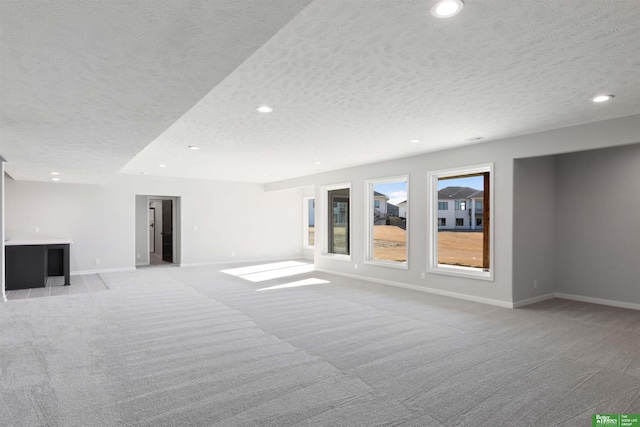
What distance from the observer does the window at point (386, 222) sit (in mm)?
7697

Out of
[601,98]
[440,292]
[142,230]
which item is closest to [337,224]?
[440,292]

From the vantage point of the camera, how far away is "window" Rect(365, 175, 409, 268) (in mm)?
7697

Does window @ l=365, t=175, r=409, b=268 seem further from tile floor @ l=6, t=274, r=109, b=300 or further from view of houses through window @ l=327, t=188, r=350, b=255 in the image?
tile floor @ l=6, t=274, r=109, b=300

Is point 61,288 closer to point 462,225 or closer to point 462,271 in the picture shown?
point 462,271

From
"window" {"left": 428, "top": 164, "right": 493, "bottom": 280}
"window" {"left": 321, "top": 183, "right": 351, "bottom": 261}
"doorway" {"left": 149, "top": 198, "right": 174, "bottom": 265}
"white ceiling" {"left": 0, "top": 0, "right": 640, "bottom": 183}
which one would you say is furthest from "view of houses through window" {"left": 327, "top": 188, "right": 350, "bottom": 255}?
"doorway" {"left": 149, "top": 198, "right": 174, "bottom": 265}

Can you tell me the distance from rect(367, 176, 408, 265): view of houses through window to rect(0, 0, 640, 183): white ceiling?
2.68 meters

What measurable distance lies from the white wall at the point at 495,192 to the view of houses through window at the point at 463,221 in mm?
317

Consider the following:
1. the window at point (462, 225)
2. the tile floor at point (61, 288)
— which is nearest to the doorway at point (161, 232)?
the tile floor at point (61, 288)

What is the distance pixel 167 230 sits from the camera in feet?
38.7

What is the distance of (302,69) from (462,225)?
4.69 m

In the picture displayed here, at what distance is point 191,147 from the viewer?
5906 mm

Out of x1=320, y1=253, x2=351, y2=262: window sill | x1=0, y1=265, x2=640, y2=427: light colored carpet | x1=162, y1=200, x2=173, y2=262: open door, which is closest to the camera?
x1=0, y1=265, x2=640, y2=427: light colored carpet

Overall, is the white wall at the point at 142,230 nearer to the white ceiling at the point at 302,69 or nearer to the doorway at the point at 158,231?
the doorway at the point at 158,231

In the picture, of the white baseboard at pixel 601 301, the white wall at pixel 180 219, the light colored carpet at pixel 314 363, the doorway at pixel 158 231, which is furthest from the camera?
the doorway at pixel 158 231
